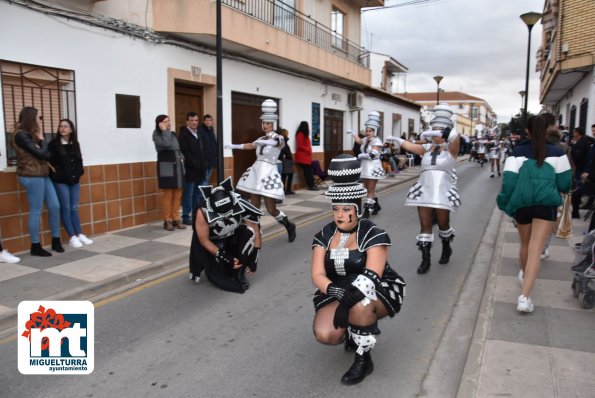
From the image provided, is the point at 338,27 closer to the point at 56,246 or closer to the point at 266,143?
the point at 266,143

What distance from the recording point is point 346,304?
3.16 metres

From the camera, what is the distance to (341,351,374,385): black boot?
11.2ft

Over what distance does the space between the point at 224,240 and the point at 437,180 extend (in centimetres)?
264

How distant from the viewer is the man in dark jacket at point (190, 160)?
8617 mm

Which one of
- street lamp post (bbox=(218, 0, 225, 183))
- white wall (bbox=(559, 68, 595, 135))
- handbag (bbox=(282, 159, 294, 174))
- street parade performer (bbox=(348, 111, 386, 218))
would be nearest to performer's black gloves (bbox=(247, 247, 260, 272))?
street lamp post (bbox=(218, 0, 225, 183))

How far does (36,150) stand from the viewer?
6305mm

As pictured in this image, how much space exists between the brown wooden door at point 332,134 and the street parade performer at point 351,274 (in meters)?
13.4

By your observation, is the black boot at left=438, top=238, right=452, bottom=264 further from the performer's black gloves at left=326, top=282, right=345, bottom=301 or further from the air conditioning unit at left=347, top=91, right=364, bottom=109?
the air conditioning unit at left=347, top=91, right=364, bottom=109

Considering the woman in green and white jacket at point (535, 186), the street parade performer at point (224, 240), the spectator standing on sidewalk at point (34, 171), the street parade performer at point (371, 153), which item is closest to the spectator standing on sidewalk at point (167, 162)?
the spectator standing on sidewalk at point (34, 171)

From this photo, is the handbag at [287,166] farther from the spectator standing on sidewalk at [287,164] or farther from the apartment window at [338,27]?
the apartment window at [338,27]

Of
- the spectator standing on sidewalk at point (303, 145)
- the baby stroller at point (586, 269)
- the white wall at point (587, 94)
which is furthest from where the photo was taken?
the spectator standing on sidewalk at point (303, 145)

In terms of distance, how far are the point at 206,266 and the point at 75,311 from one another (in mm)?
1978

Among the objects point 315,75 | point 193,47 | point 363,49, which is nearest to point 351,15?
point 363,49

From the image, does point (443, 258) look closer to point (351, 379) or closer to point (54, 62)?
point (351, 379)
